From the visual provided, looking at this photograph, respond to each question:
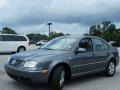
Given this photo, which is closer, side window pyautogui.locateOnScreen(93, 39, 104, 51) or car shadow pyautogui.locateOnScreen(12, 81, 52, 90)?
car shadow pyautogui.locateOnScreen(12, 81, 52, 90)

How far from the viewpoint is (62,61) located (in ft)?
24.8

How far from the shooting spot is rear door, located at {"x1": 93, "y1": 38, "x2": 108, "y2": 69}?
30.0 feet

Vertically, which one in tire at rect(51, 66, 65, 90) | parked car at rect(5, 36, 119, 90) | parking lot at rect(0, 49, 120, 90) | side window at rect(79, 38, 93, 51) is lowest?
parking lot at rect(0, 49, 120, 90)

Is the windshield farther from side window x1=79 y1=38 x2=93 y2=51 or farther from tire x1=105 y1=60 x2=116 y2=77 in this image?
tire x1=105 y1=60 x2=116 y2=77

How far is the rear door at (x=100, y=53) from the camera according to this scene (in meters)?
9.15

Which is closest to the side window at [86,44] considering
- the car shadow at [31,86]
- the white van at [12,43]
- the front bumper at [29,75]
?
the car shadow at [31,86]

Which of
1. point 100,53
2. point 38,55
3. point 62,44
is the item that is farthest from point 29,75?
point 100,53

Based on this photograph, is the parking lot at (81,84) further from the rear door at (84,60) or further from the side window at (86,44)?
the side window at (86,44)

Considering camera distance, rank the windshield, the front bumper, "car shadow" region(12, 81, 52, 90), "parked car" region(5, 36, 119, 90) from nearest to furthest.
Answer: the front bumper
"parked car" region(5, 36, 119, 90)
"car shadow" region(12, 81, 52, 90)
the windshield

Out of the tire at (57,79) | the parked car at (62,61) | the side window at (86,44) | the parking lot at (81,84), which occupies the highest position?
the side window at (86,44)

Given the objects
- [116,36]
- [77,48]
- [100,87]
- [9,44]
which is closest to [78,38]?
[77,48]

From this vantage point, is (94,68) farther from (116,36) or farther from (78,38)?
(116,36)

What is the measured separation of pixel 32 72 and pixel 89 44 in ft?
8.85

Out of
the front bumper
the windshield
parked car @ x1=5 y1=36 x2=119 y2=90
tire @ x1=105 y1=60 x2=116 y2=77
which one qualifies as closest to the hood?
parked car @ x1=5 y1=36 x2=119 y2=90
